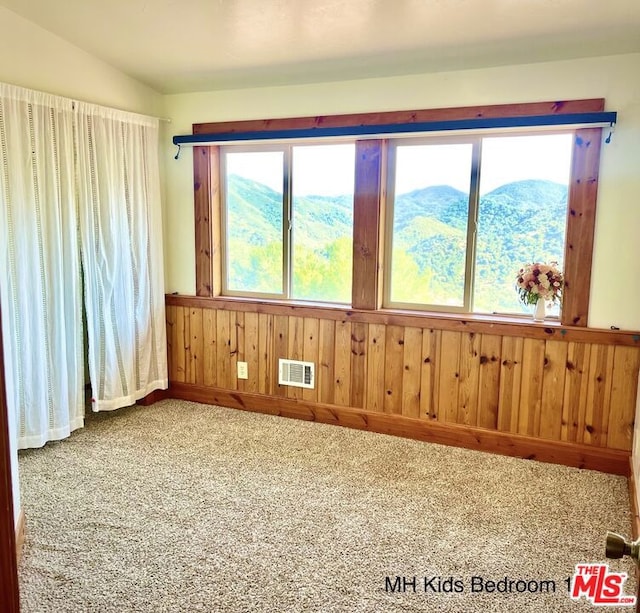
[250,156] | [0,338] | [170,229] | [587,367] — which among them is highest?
[250,156]

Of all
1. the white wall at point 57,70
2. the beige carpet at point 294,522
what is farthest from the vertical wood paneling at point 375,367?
the white wall at point 57,70

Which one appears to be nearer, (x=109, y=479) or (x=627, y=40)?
(x=627, y=40)

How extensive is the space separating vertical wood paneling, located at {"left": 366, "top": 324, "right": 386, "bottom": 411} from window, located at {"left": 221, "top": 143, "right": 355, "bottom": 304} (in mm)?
357

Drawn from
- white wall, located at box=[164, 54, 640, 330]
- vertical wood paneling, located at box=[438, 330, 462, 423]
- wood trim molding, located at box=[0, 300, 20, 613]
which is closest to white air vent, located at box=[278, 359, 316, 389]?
vertical wood paneling, located at box=[438, 330, 462, 423]

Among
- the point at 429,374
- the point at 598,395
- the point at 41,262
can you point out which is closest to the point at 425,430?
the point at 429,374

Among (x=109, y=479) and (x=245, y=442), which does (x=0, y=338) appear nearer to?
(x=109, y=479)

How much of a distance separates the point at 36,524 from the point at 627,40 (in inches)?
146

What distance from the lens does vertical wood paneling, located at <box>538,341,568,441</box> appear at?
10.2ft

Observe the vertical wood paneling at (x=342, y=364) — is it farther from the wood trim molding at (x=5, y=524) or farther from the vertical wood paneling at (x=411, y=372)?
the wood trim molding at (x=5, y=524)

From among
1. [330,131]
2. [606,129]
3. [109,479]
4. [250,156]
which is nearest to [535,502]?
[606,129]

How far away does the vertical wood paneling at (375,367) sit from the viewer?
3555 millimetres

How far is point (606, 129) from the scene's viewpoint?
2900 mm

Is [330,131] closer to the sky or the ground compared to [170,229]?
closer to the sky

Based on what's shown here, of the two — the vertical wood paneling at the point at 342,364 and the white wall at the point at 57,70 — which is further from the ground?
the white wall at the point at 57,70
